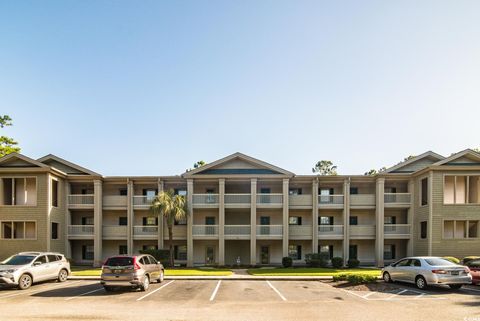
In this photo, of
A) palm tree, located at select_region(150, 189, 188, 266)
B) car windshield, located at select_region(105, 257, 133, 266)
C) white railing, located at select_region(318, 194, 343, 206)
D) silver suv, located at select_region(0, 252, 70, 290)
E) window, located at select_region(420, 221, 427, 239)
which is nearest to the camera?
car windshield, located at select_region(105, 257, 133, 266)

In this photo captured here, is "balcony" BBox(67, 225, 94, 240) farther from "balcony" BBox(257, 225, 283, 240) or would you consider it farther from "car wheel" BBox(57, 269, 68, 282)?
"balcony" BBox(257, 225, 283, 240)

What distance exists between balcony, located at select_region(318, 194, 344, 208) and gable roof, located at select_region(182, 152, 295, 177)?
3.71m

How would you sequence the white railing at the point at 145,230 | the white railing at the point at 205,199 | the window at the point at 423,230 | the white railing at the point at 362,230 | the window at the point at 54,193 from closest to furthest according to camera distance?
the window at the point at 423,230 < the window at the point at 54,193 < the white railing at the point at 205,199 < the white railing at the point at 362,230 < the white railing at the point at 145,230

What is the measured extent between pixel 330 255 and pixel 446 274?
57.8 ft

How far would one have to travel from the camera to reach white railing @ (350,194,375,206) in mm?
32750

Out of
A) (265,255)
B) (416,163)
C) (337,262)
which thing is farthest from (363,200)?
(265,255)

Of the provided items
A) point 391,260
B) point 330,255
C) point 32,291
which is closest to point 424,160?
point 391,260

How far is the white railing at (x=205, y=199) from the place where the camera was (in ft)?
105

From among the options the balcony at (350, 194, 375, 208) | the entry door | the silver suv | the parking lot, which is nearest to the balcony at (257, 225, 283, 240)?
the entry door

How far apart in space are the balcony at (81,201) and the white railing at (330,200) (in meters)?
20.1

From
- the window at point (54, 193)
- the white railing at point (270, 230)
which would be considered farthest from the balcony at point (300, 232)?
the window at point (54, 193)

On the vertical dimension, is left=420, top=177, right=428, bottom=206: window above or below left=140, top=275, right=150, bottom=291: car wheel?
above

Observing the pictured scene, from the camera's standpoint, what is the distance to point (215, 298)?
15.5m

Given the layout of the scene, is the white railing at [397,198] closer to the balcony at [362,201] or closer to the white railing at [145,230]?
the balcony at [362,201]
